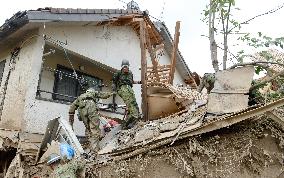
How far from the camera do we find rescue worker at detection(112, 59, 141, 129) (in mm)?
8398

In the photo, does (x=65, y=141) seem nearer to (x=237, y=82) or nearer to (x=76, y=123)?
(x=76, y=123)

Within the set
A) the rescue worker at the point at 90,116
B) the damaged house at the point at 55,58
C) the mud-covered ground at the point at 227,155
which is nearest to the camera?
the mud-covered ground at the point at 227,155

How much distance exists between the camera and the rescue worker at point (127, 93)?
8398 mm

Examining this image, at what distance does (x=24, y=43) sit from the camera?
10.4 m

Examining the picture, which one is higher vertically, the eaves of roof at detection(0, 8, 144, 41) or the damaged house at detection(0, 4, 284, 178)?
the eaves of roof at detection(0, 8, 144, 41)

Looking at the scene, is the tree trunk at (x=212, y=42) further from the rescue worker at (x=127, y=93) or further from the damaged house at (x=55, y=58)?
the rescue worker at (x=127, y=93)

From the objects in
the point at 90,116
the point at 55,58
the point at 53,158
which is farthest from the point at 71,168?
the point at 55,58

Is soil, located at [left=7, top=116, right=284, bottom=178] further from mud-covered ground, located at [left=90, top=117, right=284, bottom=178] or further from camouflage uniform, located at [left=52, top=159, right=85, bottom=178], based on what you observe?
camouflage uniform, located at [left=52, top=159, right=85, bottom=178]

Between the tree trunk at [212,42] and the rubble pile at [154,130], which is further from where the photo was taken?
the tree trunk at [212,42]

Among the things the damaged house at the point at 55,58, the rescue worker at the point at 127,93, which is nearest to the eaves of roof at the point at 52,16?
the damaged house at the point at 55,58

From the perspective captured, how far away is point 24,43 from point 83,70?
93.9 inches

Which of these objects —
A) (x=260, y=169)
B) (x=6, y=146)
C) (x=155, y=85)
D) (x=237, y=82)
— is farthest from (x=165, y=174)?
(x=6, y=146)

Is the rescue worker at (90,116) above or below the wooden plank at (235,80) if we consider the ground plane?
below

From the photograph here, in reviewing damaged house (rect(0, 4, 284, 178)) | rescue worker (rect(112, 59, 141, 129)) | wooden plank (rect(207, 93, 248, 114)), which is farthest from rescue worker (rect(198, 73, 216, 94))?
wooden plank (rect(207, 93, 248, 114))
